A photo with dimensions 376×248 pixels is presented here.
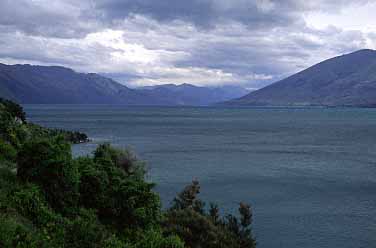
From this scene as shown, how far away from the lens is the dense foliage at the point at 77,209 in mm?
23562

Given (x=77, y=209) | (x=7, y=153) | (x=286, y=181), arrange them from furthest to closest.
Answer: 1. (x=286, y=181)
2. (x=7, y=153)
3. (x=77, y=209)

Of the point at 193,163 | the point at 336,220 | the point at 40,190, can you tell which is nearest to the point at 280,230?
the point at 336,220

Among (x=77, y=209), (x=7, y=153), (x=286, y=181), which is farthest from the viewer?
(x=286, y=181)

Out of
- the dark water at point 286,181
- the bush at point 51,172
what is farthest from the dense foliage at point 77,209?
the dark water at point 286,181

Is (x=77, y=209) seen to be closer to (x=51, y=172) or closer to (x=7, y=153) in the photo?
(x=51, y=172)

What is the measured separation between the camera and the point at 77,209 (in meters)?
29.7

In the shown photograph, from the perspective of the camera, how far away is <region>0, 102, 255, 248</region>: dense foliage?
23.6 meters

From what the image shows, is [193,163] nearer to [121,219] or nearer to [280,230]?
[280,230]

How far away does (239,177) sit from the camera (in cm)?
9231

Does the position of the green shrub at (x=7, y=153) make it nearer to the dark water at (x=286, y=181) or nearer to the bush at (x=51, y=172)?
the bush at (x=51, y=172)

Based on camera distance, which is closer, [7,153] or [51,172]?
[51,172]

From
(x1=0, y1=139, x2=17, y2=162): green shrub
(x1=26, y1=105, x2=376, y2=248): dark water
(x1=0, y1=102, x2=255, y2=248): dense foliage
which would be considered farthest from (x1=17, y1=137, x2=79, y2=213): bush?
(x1=26, y1=105, x2=376, y2=248): dark water

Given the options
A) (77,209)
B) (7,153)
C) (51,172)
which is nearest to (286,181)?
(7,153)

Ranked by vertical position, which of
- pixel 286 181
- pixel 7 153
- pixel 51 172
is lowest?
pixel 286 181
